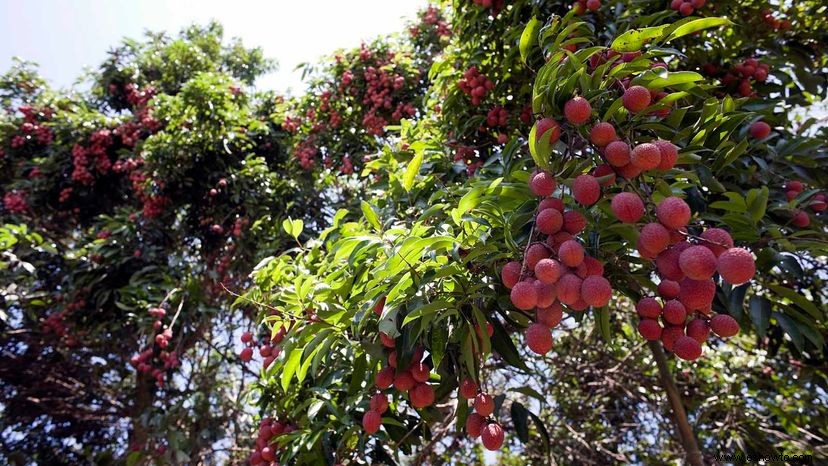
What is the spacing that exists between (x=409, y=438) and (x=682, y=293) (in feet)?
3.67

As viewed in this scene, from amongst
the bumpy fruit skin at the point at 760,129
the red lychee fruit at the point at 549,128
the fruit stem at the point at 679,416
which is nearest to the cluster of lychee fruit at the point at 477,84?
the bumpy fruit skin at the point at 760,129

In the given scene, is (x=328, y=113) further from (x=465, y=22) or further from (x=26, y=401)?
(x=26, y=401)

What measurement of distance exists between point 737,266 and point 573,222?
0.84 ft

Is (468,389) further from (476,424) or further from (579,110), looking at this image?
(579,110)

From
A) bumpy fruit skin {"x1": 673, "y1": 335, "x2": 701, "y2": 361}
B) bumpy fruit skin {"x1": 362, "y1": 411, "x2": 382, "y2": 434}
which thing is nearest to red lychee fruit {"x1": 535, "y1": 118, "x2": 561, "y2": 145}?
bumpy fruit skin {"x1": 673, "y1": 335, "x2": 701, "y2": 361}

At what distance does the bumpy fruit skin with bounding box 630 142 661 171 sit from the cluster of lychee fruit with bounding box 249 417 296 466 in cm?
166

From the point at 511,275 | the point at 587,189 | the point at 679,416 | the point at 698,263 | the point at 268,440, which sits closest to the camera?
the point at 698,263

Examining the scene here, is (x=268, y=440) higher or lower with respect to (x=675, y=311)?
higher

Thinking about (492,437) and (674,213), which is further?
(492,437)

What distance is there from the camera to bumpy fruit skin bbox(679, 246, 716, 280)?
2.46 ft

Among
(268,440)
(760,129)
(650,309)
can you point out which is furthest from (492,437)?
(760,129)

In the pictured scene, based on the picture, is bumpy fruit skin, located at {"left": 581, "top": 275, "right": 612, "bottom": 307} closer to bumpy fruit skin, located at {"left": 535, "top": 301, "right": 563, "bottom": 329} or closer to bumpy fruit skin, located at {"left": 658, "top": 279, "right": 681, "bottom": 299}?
bumpy fruit skin, located at {"left": 535, "top": 301, "right": 563, "bottom": 329}

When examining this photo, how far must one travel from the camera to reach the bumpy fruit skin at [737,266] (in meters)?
0.75

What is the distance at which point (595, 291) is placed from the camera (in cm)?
80
